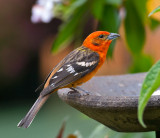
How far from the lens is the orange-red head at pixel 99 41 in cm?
317

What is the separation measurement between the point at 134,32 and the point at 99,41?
42cm

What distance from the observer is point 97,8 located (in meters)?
3.22

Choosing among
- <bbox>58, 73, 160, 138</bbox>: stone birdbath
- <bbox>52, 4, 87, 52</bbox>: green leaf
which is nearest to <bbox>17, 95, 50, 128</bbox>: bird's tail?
<bbox>58, 73, 160, 138</bbox>: stone birdbath

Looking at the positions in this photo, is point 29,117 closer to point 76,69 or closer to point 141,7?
point 76,69

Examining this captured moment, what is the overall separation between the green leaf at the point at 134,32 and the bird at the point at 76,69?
0.28 meters

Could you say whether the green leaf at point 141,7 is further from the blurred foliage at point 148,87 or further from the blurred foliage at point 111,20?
the blurred foliage at point 148,87

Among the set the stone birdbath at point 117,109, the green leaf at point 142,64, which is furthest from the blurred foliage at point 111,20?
the stone birdbath at point 117,109

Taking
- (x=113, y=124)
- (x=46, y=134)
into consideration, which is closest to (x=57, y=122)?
(x=46, y=134)

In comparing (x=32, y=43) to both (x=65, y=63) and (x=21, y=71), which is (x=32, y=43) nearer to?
(x=21, y=71)

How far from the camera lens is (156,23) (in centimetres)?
358

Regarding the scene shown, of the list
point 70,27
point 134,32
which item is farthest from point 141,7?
point 70,27

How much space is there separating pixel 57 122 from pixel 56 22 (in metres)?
2.00

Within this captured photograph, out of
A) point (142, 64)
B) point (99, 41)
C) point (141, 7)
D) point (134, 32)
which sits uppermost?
point (141, 7)

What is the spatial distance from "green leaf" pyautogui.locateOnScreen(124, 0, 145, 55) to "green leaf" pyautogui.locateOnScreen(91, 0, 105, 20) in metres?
0.29
